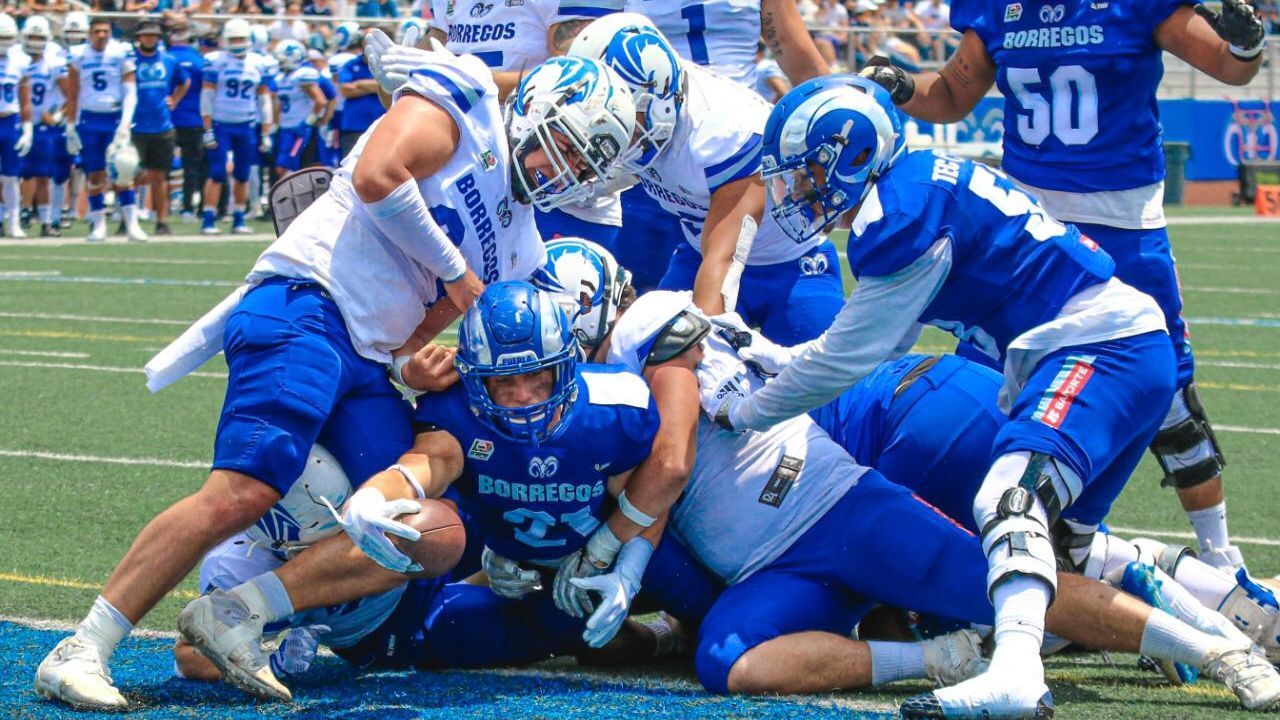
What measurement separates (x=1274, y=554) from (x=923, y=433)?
1563mm

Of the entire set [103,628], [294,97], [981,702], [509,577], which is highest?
[981,702]

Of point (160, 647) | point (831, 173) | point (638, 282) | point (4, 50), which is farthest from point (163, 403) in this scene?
point (4, 50)

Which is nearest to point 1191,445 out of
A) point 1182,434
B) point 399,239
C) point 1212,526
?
point 1182,434

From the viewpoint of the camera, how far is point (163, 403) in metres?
7.84

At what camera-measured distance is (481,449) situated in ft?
12.9

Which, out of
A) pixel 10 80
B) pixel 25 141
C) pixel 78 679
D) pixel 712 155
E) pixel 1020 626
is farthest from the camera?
pixel 25 141

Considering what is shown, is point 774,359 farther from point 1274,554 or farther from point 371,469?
point 1274,554

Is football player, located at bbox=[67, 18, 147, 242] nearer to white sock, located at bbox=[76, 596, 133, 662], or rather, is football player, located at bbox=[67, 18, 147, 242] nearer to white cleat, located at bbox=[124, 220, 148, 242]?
white cleat, located at bbox=[124, 220, 148, 242]

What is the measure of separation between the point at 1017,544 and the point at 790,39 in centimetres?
292

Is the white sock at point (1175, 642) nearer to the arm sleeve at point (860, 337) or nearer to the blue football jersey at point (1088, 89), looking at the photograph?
the arm sleeve at point (860, 337)

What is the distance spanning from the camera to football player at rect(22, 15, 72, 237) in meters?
16.7

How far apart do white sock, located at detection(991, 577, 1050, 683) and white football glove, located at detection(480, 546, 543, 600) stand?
113cm

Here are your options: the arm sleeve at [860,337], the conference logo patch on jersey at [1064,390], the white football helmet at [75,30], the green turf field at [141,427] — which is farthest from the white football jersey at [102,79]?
the conference logo patch on jersey at [1064,390]

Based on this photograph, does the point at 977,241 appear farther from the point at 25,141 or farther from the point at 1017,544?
the point at 25,141
